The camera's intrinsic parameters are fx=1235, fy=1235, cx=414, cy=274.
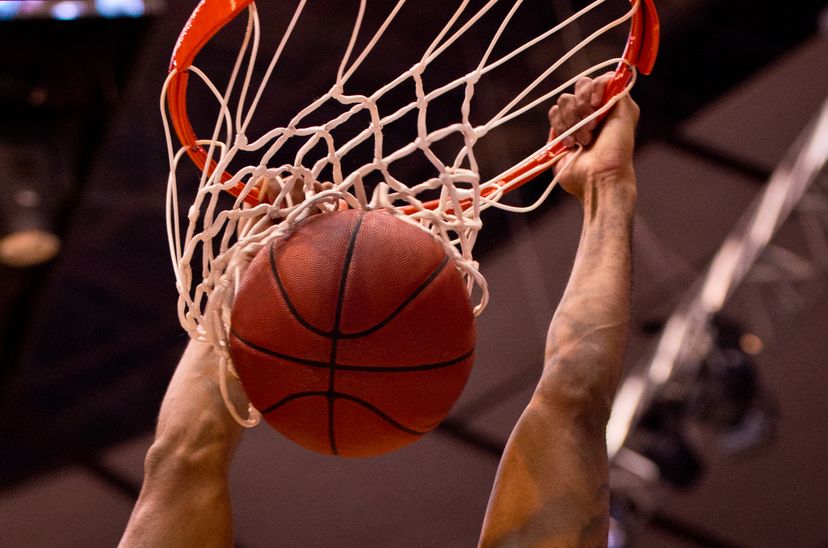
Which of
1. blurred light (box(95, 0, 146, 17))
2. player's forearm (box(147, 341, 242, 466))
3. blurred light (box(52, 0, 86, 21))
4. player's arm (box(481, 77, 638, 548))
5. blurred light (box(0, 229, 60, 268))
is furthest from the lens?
blurred light (box(0, 229, 60, 268))

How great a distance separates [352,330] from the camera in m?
2.28

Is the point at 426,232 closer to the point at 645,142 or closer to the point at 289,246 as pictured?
the point at 289,246

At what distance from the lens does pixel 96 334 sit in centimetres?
714

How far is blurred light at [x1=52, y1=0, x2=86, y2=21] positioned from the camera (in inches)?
A: 193

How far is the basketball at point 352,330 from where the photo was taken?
2.29 meters

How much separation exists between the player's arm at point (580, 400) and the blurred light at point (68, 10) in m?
2.89

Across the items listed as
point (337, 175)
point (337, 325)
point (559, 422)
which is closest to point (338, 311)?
point (337, 325)

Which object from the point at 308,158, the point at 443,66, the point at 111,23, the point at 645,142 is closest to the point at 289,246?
the point at 308,158

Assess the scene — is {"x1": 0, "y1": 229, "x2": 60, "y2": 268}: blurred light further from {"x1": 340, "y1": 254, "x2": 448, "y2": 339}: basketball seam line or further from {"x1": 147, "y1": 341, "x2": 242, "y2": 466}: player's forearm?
{"x1": 340, "y1": 254, "x2": 448, "y2": 339}: basketball seam line

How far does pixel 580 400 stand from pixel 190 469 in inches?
34.0

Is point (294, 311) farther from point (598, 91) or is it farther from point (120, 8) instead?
point (120, 8)

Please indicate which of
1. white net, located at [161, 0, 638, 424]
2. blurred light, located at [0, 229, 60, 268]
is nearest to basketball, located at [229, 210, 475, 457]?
white net, located at [161, 0, 638, 424]

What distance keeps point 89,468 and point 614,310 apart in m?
5.96

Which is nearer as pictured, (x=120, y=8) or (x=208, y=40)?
(x=208, y=40)
